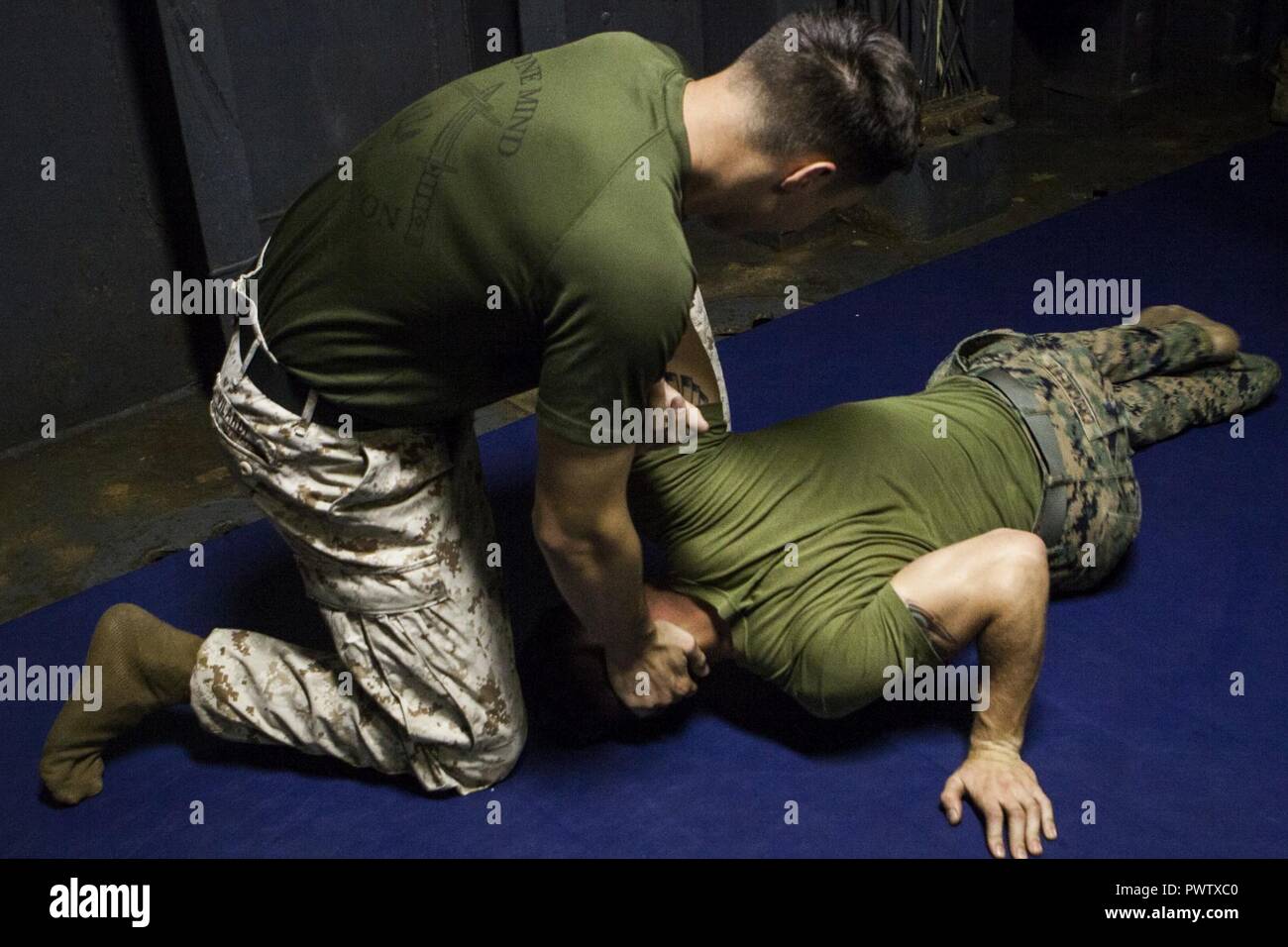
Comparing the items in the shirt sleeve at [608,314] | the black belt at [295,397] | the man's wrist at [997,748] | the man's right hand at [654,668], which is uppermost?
the shirt sleeve at [608,314]

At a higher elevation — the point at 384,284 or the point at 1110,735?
the point at 384,284

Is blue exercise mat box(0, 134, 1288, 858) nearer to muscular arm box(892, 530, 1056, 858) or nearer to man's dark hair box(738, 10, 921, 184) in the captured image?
muscular arm box(892, 530, 1056, 858)

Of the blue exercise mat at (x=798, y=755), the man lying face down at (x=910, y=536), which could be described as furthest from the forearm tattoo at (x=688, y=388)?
the blue exercise mat at (x=798, y=755)

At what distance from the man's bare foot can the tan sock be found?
1.86m

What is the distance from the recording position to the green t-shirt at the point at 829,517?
1947mm

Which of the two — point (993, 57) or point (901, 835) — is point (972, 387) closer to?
point (901, 835)

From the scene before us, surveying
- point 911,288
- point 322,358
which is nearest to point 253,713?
point 322,358

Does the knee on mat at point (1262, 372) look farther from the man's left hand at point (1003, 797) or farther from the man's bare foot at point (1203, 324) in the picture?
the man's left hand at point (1003, 797)

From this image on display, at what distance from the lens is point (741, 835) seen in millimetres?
1921

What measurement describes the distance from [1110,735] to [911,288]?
1564 mm

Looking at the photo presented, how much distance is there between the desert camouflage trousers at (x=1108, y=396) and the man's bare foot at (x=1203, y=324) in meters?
0.02

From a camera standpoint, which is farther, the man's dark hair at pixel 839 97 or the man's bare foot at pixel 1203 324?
the man's bare foot at pixel 1203 324

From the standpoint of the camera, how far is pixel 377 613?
1.93m

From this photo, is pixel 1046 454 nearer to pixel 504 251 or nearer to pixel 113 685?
pixel 504 251
